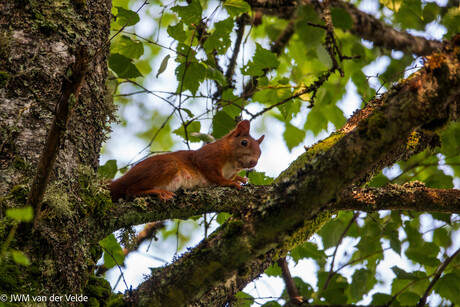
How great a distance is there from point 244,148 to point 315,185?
2556mm

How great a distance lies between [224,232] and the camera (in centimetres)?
172

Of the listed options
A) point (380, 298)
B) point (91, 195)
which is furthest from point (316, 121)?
point (91, 195)

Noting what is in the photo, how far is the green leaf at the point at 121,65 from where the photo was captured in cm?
339

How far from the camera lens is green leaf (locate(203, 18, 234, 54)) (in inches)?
135

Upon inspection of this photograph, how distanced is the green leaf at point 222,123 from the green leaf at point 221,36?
19.7 inches

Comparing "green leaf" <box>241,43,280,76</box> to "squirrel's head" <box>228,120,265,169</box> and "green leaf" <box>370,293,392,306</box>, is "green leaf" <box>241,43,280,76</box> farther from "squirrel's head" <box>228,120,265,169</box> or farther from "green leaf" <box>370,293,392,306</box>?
"green leaf" <box>370,293,392,306</box>

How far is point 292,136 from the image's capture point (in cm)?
461

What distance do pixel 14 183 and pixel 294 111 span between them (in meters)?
2.86

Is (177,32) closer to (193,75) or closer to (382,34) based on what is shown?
(193,75)

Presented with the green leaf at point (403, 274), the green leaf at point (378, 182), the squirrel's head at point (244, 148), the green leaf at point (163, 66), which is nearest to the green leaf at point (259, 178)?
the squirrel's head at point (244, 148)

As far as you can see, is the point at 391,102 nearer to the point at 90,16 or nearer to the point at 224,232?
the point at 224,232

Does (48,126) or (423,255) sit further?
(423,255)

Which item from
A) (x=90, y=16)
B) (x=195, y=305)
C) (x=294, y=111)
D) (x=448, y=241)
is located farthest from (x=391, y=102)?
(x=448, y=241)

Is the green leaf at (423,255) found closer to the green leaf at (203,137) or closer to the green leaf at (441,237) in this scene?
the green leaf at (441,237)
